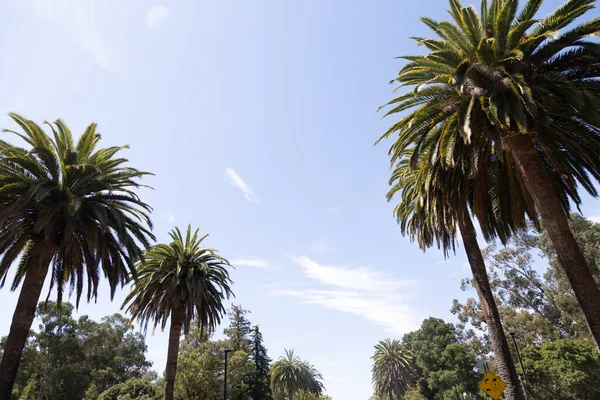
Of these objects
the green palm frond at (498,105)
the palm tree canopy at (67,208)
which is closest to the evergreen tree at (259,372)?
the palm tree canopy at (67,208)

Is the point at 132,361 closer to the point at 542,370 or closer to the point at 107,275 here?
the point at 107,275

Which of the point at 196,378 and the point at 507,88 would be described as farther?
the point at 196,378

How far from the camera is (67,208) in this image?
14109mm

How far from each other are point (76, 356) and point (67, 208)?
53.6 m

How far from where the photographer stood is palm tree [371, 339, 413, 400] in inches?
2879

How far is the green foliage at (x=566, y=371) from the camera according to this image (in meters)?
36.4

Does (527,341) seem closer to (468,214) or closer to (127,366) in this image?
(468,214)

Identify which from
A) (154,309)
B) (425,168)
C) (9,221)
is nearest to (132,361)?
(154,309)

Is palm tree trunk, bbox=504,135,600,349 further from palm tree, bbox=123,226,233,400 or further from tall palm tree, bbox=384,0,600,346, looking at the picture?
palm tree, bbox=123,226,233,400

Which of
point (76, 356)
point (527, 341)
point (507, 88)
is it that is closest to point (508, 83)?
point (507, 88)

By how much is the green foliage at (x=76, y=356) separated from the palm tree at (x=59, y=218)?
106 ft

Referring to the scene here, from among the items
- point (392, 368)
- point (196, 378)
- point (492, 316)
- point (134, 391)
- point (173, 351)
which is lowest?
point (492, 316)

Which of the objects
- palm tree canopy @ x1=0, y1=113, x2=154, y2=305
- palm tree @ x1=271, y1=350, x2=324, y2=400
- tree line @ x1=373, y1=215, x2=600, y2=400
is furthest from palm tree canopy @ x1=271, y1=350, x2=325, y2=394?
palm tree canopy @ x1=0, y1=113, x2=154, y2=305

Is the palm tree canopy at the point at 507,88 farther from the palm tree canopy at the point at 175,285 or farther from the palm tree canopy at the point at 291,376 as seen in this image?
the palm tree canopy at the point at 291,376
